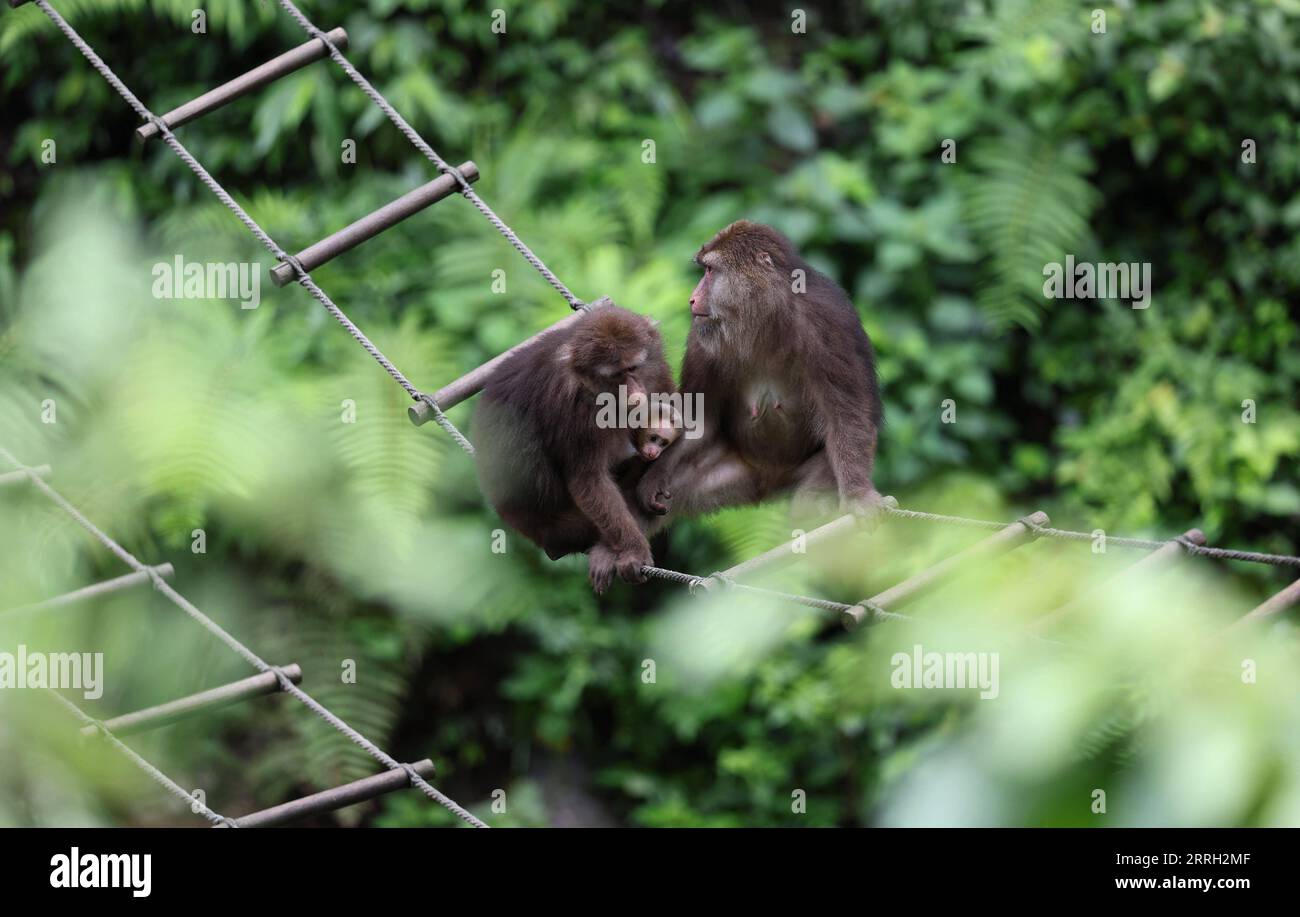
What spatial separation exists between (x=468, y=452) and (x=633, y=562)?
0.55 metres

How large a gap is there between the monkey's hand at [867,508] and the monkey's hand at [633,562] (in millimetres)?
556

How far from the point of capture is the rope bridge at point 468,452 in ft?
11.7

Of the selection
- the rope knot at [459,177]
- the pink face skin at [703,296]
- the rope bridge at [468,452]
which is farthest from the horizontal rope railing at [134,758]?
the pink face skin at [703,296]

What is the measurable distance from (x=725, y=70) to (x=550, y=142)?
1.01 meters

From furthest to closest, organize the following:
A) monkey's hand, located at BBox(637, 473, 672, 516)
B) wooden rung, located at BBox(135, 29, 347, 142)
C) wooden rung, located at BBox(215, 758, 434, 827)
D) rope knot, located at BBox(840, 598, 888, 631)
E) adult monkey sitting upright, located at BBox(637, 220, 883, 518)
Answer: monkey's hand, located at BBox(637, 473, 672, 516)
adult monkey sitting upright, located at BBox(637, 220, 883, 518)
wooden rung, located at BBox(135, 29, 347, 142)
wooden rung, located at BBox(215, 758, 434, 827)
rope knot, located at BBox(840, 598, 888, 631)

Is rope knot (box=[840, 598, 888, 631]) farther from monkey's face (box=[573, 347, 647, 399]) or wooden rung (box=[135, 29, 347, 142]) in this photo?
wooden rung (box=[135, 29, 347, 142])

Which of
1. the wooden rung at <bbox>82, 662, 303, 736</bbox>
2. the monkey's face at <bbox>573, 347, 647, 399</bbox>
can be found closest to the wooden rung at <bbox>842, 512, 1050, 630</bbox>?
the monkey's face at <bbox>573, 347, 647, 399</bbox>

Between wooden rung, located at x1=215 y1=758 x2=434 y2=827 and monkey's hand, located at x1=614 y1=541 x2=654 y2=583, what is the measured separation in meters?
0.71

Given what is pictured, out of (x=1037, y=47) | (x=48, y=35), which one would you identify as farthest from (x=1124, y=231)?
(x=48, y=35)

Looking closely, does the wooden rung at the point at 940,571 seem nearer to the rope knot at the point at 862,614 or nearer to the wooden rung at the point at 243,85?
the rope knot at the point at 862,614

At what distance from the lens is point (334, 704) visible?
6.55 meters

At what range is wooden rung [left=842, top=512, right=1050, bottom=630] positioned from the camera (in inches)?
140

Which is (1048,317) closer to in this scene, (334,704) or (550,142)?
(550,142)

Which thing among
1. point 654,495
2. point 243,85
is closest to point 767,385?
point 654,495
